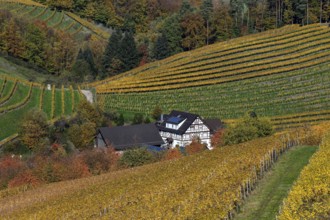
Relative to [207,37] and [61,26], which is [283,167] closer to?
[207,37]

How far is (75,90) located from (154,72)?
49.6 feet

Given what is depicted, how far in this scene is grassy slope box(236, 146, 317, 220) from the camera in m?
29.6

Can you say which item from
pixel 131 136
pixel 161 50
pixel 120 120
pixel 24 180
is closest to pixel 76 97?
pixel 120 120

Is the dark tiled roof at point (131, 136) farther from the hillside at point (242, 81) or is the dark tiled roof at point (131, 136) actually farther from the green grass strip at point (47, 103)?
the hillside at point (242, 81)

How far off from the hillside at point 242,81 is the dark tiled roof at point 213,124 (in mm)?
3365

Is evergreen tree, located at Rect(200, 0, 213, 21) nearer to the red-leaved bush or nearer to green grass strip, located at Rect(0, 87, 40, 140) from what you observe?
green grass strip, located at Rect(0, 87, 40, 140)

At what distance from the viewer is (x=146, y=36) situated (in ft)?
401

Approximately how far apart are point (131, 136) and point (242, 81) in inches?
985

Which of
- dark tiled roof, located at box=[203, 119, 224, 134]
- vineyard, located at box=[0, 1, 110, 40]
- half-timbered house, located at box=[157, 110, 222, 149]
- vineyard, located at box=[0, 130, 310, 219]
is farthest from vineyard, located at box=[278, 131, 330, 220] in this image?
vineyard, located at box=[0, 1, 110, 40]

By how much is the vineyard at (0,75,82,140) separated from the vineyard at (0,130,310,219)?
2553cm

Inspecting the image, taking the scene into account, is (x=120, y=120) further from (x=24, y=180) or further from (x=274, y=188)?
(x=274, y=188)

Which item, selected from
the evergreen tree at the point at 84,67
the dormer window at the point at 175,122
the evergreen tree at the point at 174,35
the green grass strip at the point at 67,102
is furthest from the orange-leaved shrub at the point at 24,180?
the evergreen tree at the point at 174,35

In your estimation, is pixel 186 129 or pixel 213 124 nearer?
pixel 213 124

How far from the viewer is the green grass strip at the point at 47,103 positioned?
79812 millimetres
